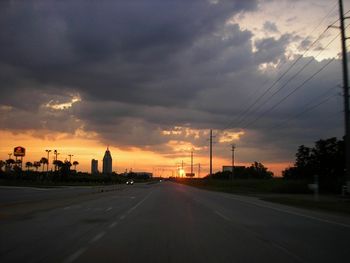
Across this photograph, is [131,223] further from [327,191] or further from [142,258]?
[327,191]

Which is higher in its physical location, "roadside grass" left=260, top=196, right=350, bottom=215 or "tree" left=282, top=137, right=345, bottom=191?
"tree" left=282, top=137, right=345, bottom=191

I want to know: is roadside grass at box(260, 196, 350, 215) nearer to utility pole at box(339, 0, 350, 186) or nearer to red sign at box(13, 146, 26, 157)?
utility pole at box(339, 0, 350, 186)

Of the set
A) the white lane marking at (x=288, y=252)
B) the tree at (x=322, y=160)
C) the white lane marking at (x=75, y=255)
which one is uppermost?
the tree at (x=322, y=160)

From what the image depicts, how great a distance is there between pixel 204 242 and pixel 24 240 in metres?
4.88

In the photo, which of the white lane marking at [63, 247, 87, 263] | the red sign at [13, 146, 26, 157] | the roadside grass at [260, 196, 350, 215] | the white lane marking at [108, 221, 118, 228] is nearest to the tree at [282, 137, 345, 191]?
the roadside grass at [260, 196, 350, 215]

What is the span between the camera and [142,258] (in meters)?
10.6

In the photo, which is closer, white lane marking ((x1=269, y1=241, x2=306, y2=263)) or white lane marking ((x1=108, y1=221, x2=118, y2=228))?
white lane marking ((x1=269, y1=241, x2=306, y2=263))

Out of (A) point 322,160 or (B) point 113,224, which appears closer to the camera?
(B) point 113,224

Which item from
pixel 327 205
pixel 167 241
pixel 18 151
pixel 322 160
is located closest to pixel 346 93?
pixel 327 205

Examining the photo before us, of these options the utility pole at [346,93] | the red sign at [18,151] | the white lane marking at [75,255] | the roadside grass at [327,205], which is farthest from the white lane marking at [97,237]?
the red sign at [18,151]

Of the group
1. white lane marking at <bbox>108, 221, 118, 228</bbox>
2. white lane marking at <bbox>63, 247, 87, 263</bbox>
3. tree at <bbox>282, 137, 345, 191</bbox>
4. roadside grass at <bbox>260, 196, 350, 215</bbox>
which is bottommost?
white lane marking at <bbox>63, 247, 87, 263</bbox>

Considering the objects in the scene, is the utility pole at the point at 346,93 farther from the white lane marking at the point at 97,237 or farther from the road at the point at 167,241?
the white lane marking at the point at 97,237

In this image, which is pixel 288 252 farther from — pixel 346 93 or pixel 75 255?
pixel 346 93

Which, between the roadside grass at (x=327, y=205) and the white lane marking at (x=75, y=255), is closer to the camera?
the white lane marking at (x=75, y=255)
